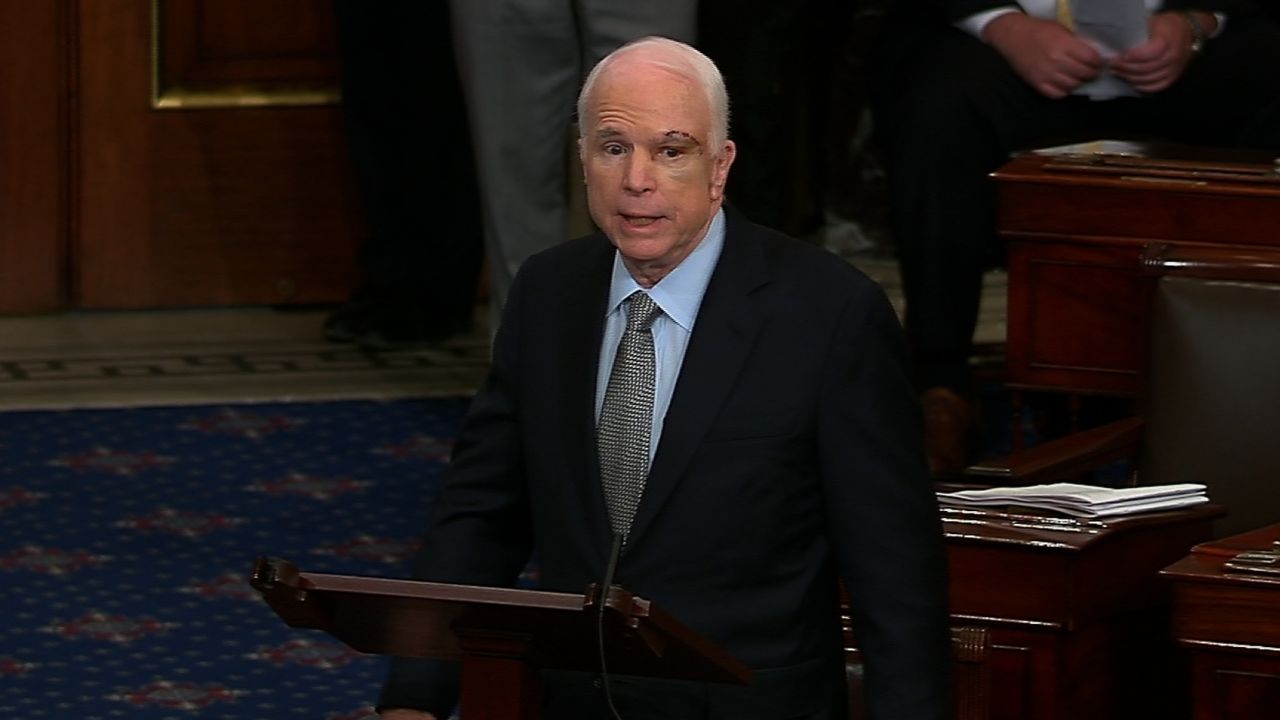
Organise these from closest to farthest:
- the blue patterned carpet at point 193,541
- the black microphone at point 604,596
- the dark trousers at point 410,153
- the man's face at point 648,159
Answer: the black microphone at point 604,596 < the man's face at point 648,159 < the blue patterned carpet at point 193,541 < the dark trousers at point 410,153

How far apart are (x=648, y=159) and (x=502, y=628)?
0.53m

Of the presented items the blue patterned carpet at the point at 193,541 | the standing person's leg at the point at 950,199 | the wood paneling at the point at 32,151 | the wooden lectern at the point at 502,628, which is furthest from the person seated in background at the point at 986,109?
the wooden lectern at the point at 502,628

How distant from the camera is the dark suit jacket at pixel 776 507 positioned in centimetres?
270

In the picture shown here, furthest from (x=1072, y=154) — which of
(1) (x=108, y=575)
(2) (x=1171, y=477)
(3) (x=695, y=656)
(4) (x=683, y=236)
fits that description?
(3) (x=695, y=656)

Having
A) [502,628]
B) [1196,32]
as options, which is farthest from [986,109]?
[502,628]

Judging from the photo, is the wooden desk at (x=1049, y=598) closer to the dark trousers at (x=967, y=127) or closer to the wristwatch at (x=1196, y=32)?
the dark trousers at (x=967, y=127)

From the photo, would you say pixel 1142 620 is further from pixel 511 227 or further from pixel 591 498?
pixel 511 227

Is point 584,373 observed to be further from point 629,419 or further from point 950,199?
point 950,199

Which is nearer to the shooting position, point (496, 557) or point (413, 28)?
point (496, 557)

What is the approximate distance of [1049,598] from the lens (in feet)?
10.9

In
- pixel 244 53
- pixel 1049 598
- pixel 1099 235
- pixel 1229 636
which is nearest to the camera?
pixel 1229 636

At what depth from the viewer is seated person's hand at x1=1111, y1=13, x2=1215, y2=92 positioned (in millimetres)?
5230

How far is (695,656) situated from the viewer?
2381mm

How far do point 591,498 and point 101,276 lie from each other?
415 centimetres
